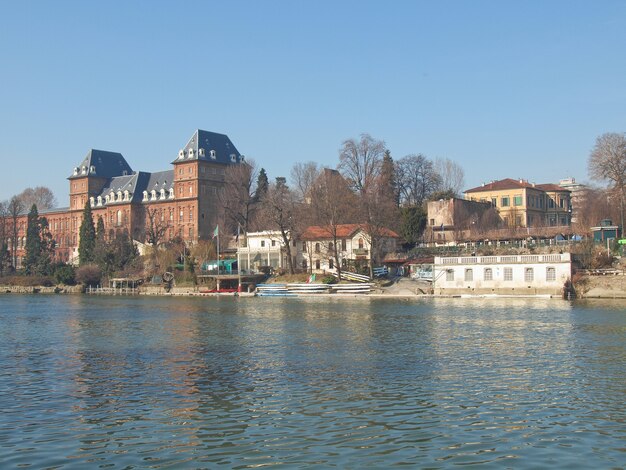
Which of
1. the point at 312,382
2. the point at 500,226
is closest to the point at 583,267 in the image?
the point at 500,226

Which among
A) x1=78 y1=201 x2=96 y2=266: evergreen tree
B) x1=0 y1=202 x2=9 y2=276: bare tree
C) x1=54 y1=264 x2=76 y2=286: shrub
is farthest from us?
x1=0 y1=202 x2=9 y2=276: bare tree

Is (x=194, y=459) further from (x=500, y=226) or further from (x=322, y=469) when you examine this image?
(x=500, y=226)

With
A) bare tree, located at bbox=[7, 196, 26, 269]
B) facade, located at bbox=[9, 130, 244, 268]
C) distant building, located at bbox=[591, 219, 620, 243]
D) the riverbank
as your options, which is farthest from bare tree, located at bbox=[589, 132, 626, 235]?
bare tree, located at bbox=[7, 196, 26, 269]

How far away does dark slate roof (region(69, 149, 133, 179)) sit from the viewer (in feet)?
416

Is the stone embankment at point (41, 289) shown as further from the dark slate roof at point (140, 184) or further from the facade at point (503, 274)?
the facade at point (503, 274)

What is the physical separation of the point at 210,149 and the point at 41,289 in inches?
1308

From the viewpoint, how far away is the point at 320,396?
56.3 feet

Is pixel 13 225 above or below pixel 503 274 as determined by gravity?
above

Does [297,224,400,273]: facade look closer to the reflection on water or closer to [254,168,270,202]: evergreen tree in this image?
[254,168,270,202]: evergreen tree

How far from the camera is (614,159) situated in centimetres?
6906

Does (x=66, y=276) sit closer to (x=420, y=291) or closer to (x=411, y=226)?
(x=411, y=226)

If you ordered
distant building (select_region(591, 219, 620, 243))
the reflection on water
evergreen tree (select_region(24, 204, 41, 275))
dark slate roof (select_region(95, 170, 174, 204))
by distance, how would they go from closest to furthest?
the reflection on water, distant building (select_region(591, 219, 620, 243)), evergreen tree (select_region(24, 204, 41, 275)), dark slate roof (select_region(95, 170, 174, 204))

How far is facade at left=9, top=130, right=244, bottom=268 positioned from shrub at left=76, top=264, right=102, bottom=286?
9748mm

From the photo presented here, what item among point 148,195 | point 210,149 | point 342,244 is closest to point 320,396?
point 342,244
